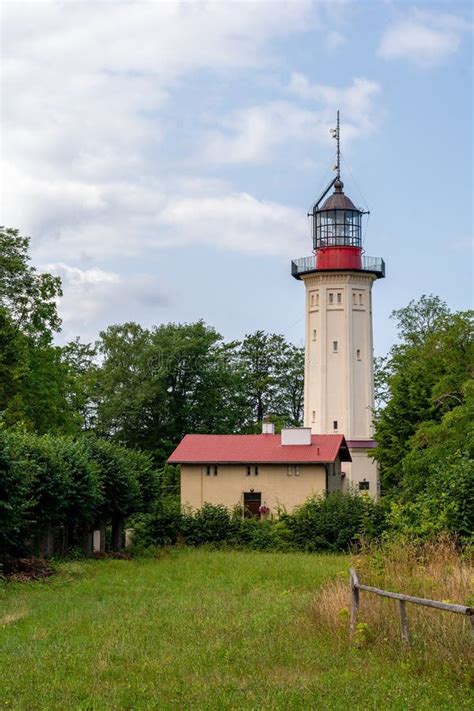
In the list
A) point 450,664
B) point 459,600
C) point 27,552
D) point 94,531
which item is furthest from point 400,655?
point 94,531

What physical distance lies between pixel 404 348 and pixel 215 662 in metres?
56.5

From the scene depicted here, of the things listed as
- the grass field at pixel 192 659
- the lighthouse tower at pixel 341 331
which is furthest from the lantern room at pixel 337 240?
the grass field at pixel 192 659

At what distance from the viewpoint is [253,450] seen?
53.1m

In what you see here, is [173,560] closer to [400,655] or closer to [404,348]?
[400,655]

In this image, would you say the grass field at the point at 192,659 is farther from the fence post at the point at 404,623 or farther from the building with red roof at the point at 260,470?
the building with red roof at the point at 260,470

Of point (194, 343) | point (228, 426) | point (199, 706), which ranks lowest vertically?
point (199, 706)

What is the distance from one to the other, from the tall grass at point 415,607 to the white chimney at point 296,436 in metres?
32.3

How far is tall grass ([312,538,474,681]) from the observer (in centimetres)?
1190

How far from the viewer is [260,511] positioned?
51500 mm

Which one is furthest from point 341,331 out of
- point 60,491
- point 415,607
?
point 415,607

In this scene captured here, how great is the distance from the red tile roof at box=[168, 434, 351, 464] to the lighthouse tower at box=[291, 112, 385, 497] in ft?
26.0

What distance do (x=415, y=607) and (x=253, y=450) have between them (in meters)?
39.2

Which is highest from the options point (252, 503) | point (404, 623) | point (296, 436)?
point (296, 436)

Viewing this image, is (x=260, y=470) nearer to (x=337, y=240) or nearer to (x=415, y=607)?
(x=337, y=240)
